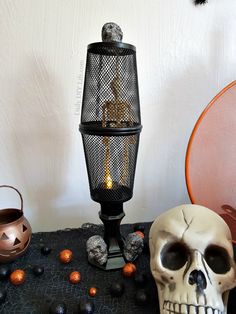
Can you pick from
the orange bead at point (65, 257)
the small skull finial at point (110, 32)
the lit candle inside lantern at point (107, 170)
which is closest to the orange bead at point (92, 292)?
the orange bead at point (65, 257)

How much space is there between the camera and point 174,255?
48 centimetres

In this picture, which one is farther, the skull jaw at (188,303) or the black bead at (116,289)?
the black bead at (116,289)

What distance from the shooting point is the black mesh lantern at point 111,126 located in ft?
1.82

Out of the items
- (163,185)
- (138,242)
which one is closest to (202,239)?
(138,242)

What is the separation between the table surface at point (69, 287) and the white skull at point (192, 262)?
0.08m

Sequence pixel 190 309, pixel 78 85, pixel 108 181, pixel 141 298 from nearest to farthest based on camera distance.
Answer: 1. pixel 190 309
2. pixel 141 298
3. pixel 108 181
4. pixel 78 85

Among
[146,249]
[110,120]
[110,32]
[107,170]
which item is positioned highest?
[110,32]

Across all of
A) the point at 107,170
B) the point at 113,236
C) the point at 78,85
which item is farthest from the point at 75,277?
the point at 78,85

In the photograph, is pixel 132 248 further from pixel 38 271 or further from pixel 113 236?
pixel 38 271

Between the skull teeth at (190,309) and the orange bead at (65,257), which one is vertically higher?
the skull teeth at (190,309)

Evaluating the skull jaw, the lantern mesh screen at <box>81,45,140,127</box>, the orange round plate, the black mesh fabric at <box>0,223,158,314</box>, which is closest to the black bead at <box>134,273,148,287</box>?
the black mesh fabric at <box>0,223,158,314</box>

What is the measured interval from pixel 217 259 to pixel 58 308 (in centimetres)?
30

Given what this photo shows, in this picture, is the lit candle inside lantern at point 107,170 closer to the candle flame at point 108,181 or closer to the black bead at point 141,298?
the candle flame at point 108,181

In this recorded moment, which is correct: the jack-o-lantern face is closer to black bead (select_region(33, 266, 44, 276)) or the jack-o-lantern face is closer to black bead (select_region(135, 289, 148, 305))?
black bead (select_region(33, 266, 44, 276))
